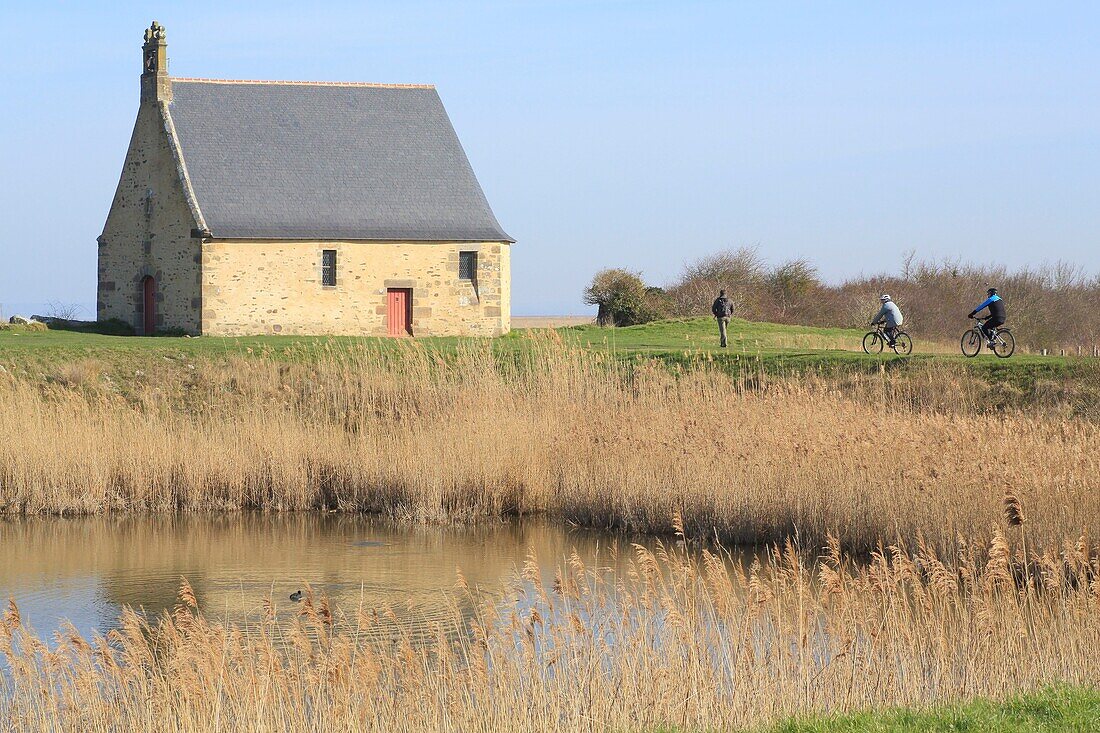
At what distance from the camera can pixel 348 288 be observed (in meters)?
34.1

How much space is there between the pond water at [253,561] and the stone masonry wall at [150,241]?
18851mm

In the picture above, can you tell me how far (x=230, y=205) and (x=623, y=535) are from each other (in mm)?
22184

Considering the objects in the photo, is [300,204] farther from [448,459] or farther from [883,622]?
[883,622]

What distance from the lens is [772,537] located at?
1326 centimetres

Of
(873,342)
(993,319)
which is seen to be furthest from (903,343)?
(993,319)

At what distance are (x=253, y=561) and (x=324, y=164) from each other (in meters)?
23.4

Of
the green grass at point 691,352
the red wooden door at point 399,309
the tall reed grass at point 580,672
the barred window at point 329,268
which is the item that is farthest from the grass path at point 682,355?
the tall reed grass at point 580,672

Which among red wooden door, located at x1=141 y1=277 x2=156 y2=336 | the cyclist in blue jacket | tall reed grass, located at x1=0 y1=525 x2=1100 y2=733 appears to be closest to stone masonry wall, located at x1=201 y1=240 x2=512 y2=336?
red wooden door, located at x1=141 y1=277 x2=156 y2=336

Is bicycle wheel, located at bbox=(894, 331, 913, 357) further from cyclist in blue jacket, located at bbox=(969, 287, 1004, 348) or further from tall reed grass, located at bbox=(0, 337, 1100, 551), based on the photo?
tall reed grass, located at bbox=(0, 337, 1100, 551)

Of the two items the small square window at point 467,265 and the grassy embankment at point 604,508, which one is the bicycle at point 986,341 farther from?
the small square window at point 467,265

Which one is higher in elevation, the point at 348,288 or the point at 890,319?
the point at 348,288

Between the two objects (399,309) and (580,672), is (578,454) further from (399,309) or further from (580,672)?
(399,309)

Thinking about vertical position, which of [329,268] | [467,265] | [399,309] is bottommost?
[399,309]

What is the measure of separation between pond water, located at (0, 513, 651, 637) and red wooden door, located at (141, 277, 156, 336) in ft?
68.2
